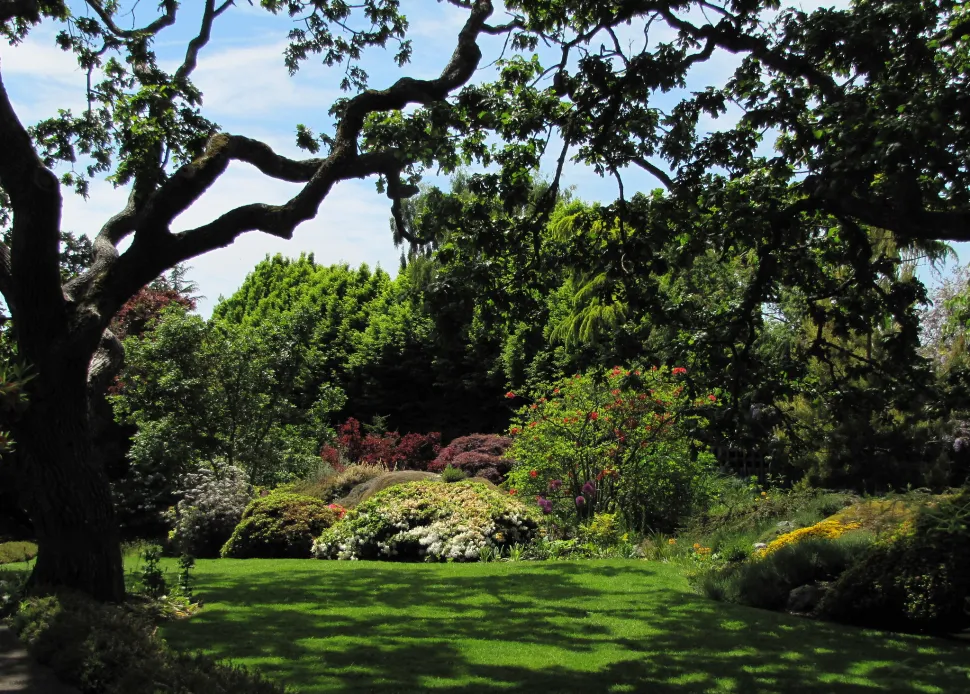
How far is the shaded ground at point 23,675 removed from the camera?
17.3 ft

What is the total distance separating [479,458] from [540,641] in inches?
495

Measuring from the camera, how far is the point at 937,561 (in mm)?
7332

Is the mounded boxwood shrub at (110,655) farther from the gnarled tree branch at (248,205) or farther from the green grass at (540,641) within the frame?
the gnarled tree branch at (248,205)

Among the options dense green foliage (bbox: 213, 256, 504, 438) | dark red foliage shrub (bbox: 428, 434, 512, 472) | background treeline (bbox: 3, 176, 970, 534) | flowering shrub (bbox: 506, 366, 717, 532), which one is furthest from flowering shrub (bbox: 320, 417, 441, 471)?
flowering shrub (bbox: 506, 366, 717, 532)

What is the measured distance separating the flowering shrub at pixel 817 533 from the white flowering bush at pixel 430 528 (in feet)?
13.6

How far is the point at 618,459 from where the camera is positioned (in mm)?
14070

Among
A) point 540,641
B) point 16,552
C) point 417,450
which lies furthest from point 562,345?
point 540,641

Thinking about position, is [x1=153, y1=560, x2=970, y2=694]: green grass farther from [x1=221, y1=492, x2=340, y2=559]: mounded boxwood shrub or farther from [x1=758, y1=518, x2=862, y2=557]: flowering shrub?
[x1=221, y1=492, x2=340, y2=559]: mounded boxwood shrub

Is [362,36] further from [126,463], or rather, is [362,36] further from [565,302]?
[126,463]

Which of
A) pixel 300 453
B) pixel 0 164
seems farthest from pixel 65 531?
pixel 300 453

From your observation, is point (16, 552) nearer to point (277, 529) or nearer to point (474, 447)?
point (277, 529)

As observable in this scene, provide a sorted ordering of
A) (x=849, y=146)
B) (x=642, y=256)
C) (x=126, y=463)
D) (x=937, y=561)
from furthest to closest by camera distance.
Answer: (x=126, y=463), (x=937, y=561), (x=642, y=256), (x=849, y=146)

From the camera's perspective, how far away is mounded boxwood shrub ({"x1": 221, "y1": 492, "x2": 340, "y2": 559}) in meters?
13.6

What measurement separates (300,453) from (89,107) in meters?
8.80
